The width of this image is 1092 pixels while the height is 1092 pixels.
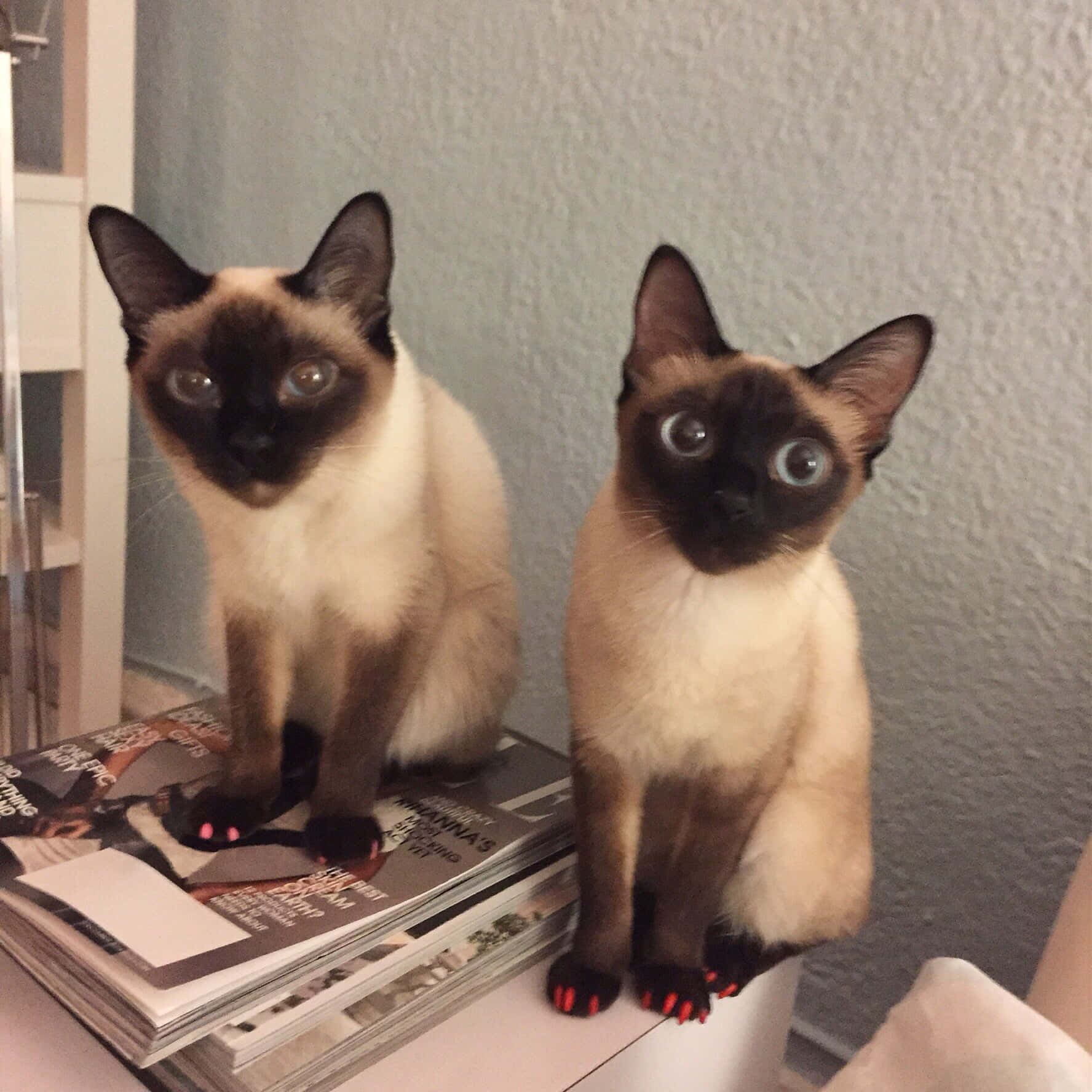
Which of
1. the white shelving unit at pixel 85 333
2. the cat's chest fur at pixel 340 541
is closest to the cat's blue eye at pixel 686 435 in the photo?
the cat's chest fur at pixel 340 541

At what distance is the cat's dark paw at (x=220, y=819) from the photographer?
→ 0.81 m

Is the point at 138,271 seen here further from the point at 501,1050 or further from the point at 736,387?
the point at 501,1050

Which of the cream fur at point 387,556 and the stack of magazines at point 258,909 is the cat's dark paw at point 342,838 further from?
the cream fur at point 387,556

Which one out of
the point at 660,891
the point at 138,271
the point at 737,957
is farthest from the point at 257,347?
the point at 737,957

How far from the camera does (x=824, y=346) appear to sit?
39.8 inches

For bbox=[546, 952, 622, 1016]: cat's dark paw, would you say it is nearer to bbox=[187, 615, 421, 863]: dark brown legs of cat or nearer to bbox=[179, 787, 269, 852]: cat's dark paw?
bbox=[187, 615, 421, 863]: dark brown legs of cat

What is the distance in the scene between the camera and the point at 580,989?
2.49ft

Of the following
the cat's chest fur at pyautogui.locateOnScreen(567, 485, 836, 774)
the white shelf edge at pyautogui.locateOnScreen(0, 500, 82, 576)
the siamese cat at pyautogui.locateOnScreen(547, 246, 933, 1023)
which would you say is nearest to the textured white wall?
the siamese cat at pyautogui.locateOnScreen(547, 246, 933, 1023)

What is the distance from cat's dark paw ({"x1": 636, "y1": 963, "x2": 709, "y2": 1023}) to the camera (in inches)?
30.1

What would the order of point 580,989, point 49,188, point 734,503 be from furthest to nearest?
1. point 49,188
2. point 580,989
3. point 734,503

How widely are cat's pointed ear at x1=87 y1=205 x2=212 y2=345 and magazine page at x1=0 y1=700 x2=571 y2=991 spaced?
398 mm

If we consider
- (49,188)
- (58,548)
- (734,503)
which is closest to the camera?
(734,503)

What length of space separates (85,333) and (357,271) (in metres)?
0.75


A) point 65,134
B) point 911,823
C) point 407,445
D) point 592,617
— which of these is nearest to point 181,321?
point 407,445
